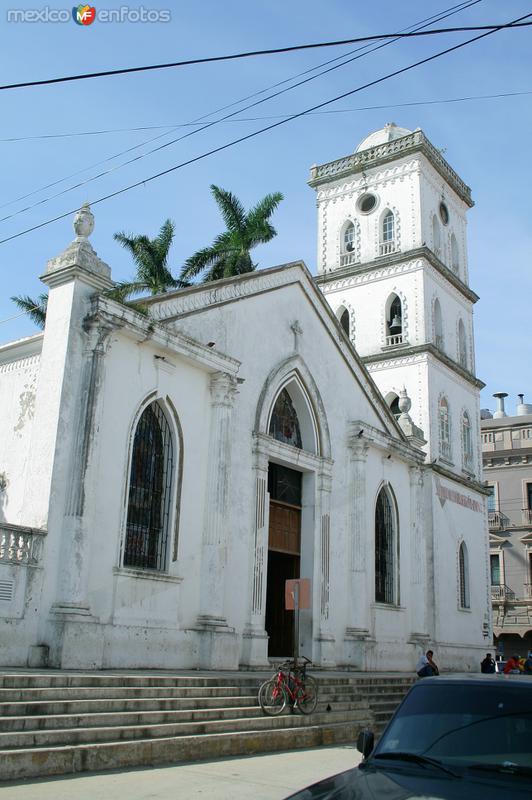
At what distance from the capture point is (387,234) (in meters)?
31.7

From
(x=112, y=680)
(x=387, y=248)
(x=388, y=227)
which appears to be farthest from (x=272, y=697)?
(x=388, y=227)

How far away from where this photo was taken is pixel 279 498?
19.7 m

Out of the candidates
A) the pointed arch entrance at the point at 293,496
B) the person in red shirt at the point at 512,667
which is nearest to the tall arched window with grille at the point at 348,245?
the pointed arch entrance at the point at 293,496

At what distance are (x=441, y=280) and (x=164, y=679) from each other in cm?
2307

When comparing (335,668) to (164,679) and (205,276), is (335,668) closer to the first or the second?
(164,679)

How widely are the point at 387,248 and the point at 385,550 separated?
42.8ft

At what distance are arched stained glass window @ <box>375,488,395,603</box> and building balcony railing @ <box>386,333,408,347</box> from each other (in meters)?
7.86

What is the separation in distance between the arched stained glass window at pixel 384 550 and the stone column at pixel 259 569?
5.84m

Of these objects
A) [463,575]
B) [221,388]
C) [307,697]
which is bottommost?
[307,697]

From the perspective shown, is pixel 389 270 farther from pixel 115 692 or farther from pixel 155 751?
pixel 155 751

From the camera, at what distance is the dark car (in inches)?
170

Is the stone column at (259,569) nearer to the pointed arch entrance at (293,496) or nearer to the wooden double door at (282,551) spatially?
the pointed arch entrance at (293,496)

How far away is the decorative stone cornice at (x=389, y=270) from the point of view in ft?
98.7

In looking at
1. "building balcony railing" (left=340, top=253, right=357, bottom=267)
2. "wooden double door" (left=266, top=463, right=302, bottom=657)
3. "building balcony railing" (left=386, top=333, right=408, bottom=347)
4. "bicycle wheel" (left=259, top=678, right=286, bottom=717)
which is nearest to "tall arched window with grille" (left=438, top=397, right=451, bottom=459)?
"building balcony railing" (left=386, top=333, right=408, bottom=347)
